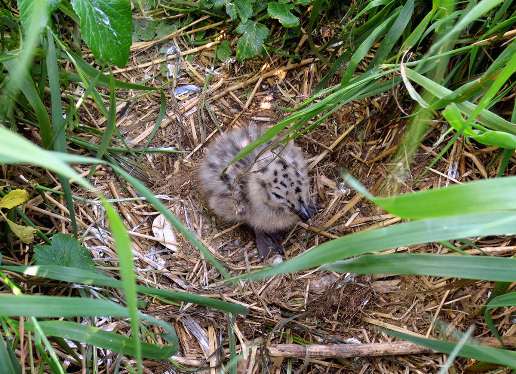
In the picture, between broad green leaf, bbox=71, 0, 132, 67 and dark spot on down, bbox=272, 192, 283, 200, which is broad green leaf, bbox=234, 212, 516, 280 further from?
dark spot on down, bbox=272, 192, 283, 200

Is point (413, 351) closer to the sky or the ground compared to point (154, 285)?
closer to the ground

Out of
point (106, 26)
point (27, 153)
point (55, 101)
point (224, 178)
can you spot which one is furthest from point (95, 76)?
point (27, 153)

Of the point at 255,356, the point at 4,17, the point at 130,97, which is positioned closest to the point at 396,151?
the point at 255,356

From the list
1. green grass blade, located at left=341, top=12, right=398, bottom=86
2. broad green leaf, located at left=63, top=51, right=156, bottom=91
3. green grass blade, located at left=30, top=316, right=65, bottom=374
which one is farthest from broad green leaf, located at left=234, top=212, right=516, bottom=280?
broad green leaf, located at left=63, top=51, right=156, bottom=91

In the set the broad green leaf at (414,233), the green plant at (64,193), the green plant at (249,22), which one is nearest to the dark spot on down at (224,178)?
the green plant at (64,193)

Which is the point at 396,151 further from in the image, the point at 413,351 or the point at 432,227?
the point at 432,227

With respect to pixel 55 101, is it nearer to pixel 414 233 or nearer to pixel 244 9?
pixel 244 9

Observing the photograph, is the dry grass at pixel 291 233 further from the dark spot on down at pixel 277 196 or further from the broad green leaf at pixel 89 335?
the broad green leaf at pixel 89 335
